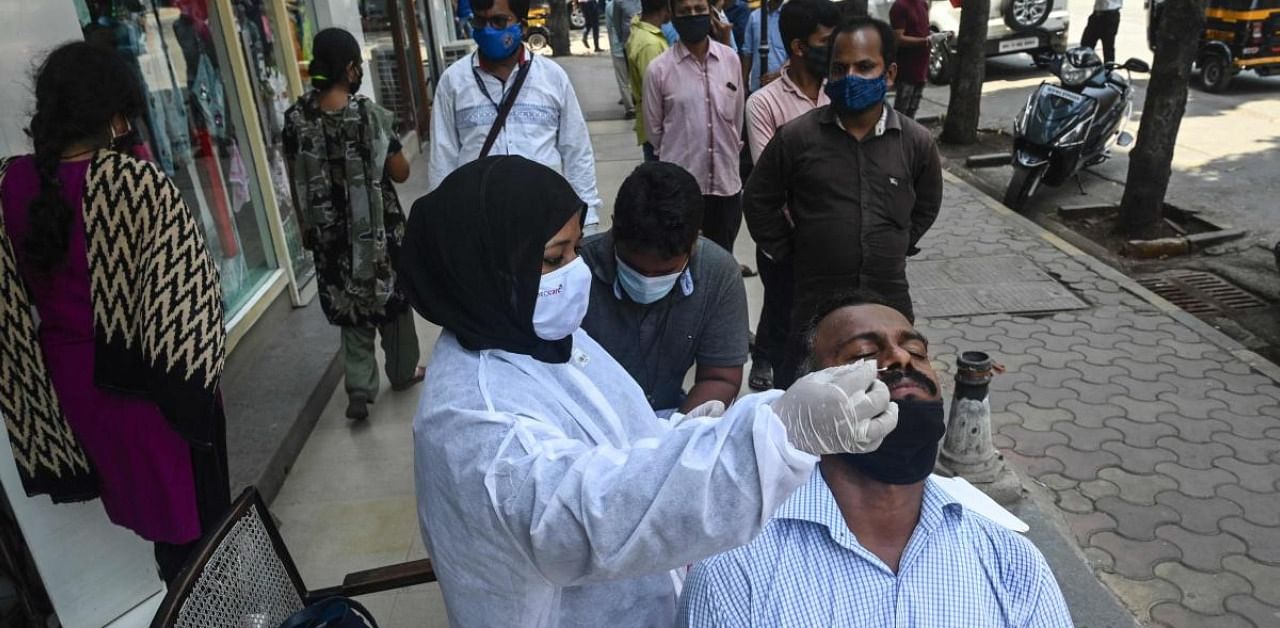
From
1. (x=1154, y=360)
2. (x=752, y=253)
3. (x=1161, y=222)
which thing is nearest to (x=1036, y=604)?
(x=1154, y=360)

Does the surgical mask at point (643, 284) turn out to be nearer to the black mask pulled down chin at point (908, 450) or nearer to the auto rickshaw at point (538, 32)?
the black mask pulled down chin at point (908, 450)

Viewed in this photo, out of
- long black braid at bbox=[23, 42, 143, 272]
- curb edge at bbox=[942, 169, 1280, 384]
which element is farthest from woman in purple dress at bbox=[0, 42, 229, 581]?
curb edge at bbox=[942, 169, 1280, 384]

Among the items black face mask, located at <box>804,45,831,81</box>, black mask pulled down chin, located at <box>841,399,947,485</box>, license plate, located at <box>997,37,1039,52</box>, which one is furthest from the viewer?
license plate, located at <box>997,37,1039,52</box>

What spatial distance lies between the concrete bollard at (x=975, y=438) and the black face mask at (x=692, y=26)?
2.10 m

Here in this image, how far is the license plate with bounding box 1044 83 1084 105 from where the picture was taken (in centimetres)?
708

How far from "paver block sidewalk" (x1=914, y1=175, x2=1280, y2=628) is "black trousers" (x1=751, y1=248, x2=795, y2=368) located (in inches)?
42.0

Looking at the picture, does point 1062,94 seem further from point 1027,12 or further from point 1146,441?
point 1027,12

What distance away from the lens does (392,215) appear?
3754mm

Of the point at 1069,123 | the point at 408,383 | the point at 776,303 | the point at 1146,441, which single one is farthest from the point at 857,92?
the point at 1069,123

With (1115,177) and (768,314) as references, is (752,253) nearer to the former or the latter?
(768,314)

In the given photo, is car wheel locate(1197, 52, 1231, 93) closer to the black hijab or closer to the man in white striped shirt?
the man in white striped shirt

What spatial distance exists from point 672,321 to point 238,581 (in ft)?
4.15

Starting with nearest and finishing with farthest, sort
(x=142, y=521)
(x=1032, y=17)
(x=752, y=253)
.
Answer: (x=142, y=521)
(x=752, y=253)
(x=1032, y=17)

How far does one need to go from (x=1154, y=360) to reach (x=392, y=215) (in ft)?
12.6
